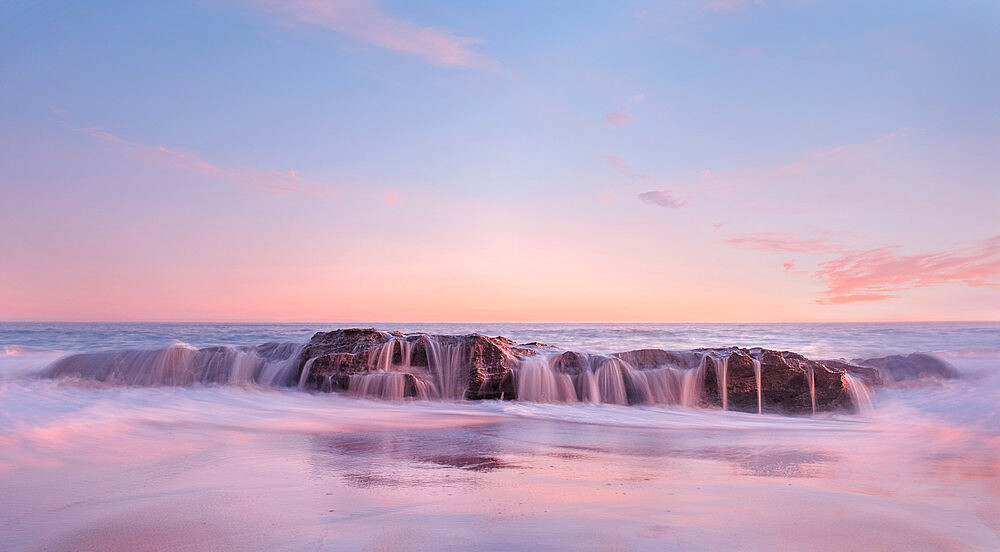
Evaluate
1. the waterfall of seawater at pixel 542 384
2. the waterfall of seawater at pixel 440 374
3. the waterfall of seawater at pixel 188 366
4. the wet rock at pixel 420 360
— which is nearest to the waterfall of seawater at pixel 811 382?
the waterfall of seawater at pixel 440 374

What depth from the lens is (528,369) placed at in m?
10.9

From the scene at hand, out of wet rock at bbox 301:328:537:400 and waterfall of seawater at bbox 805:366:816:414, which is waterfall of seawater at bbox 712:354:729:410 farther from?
wet rock at bbox 301:328:537:400

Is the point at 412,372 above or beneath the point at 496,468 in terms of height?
above

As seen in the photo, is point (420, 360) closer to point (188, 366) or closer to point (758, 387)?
point (188, 366)

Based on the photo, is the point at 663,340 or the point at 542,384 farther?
the point at 663,340

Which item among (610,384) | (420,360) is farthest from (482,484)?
(420,360)

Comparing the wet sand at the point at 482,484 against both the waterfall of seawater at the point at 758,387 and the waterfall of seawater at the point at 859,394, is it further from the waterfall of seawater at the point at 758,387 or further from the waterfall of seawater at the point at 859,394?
the waterfall of seawater at the point at 859,394

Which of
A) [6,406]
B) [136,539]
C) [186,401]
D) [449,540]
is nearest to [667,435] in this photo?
[449,540]

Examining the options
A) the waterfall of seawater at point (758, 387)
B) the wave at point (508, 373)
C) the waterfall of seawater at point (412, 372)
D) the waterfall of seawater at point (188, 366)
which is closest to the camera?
the waterfall of seawater at point (758, 387)

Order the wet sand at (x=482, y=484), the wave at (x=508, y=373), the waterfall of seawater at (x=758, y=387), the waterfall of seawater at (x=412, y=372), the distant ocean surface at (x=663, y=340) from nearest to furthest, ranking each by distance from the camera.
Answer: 1. the wet sand at (x=482, y=484)
2. the waterfall of seawater at (x=758, y=387)
3. the wave at (x=508, y=373)
4. the waterfall of seawater at (x=412, y=372)
5. the distant ocean surface at (x=663, y=340)

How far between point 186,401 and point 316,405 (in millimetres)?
2219

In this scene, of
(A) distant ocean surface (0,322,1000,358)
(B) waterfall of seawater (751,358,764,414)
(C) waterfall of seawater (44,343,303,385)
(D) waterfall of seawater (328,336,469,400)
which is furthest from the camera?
(A) distant ocean surface (0,322,1000,358)

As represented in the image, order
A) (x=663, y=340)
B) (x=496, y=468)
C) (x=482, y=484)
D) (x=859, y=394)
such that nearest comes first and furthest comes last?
(x=482, y=484) → (x=496, y=468) → (x=859, y=394) → (x=663, y=340)

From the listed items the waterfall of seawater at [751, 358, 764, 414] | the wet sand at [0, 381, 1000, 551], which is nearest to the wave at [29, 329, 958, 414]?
the waterfall of seawater at [751, 358, 764, 414]
